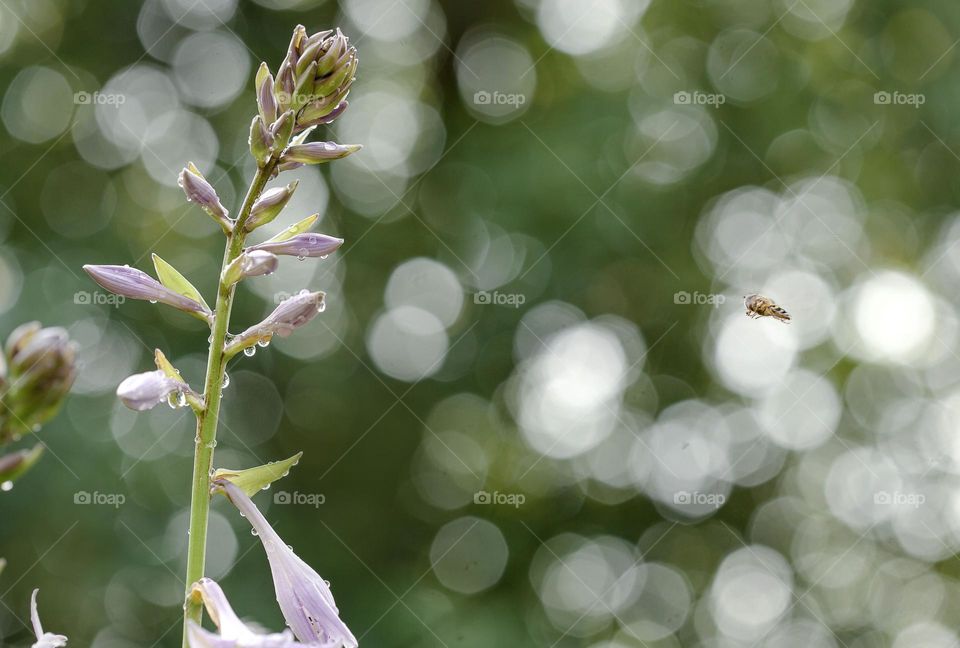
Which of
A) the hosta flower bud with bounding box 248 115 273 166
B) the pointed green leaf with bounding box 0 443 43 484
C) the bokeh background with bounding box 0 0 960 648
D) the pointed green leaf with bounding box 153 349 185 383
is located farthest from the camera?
the bokeh background with bounding box 0 0 960 648

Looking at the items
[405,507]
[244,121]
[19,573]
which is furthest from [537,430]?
[19,573]

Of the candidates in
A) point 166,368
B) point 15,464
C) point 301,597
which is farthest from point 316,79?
point 15,464

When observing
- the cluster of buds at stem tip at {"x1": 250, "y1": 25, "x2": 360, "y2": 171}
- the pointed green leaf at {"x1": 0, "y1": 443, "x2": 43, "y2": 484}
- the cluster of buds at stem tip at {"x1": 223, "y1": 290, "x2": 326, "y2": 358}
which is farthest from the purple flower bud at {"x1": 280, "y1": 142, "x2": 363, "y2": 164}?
the pointed green leaf at {"x1": 0, "y1": 443, "x2": 43, "y2": 484}

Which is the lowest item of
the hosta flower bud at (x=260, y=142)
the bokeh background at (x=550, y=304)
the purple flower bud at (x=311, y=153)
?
the bokeh background at (x=550, y=304)

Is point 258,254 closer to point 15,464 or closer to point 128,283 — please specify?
point 128,283

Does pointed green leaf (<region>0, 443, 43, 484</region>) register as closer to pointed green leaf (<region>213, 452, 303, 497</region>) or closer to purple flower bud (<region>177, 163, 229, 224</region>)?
pointed green leaf (<region>213, 452, 303, 497</region>)

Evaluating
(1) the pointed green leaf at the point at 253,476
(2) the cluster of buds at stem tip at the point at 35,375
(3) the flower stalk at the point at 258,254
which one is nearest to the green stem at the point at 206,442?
(3) the flower stalk at the point at 258,254

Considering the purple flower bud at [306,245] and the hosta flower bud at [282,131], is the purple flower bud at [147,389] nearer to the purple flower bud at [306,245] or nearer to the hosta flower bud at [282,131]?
the purple flower bud at [306,245]
